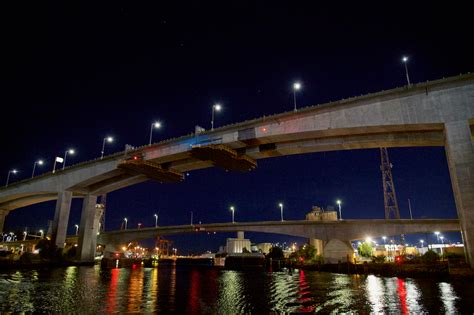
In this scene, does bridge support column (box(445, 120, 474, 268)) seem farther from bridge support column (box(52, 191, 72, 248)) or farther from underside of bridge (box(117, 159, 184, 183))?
bridge support column (box(52, 191, 72, 248))

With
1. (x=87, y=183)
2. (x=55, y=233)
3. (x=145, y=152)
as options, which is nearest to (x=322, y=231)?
(x=145, y=152)

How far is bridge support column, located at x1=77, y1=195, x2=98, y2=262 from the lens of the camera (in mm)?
60750

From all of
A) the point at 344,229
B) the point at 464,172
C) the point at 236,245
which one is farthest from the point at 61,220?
the point at 236,245

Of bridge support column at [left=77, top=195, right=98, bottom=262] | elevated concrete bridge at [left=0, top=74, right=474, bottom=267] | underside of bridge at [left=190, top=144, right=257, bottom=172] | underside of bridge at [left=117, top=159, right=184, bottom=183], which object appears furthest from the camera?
bridge support column at [left=77, top=195, right=98, bottom=262]

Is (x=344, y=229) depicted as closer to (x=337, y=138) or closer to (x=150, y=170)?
(x=337, y=138)

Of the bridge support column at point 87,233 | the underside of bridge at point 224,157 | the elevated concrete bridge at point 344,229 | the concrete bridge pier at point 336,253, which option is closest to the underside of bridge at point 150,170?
the underside of bridge at point 224,157

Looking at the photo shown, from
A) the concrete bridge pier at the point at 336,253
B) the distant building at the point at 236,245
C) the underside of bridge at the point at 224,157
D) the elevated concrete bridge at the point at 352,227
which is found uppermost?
the underside of bridge at the point at 224,157

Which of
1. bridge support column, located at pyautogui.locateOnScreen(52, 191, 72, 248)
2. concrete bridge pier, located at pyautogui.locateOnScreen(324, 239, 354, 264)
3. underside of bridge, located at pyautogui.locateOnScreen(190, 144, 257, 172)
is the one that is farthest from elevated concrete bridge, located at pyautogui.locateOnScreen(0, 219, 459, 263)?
bridge support column, located at pyautogui.locateOnScreen(52, 191, 72, 248)

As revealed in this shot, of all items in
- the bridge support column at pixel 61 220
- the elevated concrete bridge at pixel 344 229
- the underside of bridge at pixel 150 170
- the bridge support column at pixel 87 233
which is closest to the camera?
the underside of bridge at pixel 150 170

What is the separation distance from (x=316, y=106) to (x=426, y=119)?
1045 centimetres

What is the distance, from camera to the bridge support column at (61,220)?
58.5 meters

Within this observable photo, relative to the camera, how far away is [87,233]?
61.0 m

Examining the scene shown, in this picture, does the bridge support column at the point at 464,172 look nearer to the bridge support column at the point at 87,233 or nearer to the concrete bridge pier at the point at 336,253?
the concrete bridge pier at the point at 336,253

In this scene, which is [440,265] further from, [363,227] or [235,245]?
[235,245]
